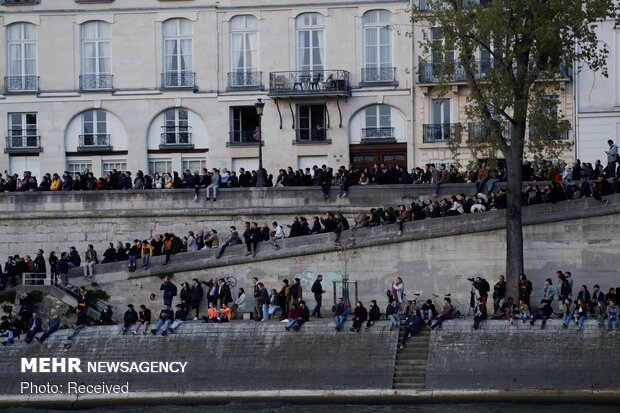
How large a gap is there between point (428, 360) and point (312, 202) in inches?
385

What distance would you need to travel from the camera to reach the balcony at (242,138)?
63969 millimetres

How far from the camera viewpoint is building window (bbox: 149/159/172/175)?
64.4m

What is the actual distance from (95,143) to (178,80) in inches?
149

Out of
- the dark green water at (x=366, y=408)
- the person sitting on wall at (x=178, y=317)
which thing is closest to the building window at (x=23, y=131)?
the person sitting on wall at (x=178, y=317)

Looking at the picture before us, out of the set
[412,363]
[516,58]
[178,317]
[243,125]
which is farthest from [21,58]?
[412,363]

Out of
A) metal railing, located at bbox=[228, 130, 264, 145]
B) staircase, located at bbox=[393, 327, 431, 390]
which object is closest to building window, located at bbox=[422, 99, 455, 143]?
metal railing, located at bbox=[228, 130, 264, 145]

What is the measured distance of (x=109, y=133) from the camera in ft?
211

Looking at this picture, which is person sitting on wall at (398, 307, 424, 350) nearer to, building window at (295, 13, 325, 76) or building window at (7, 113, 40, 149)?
building window at (295, 13, 325, 76)

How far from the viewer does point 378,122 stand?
209 feet

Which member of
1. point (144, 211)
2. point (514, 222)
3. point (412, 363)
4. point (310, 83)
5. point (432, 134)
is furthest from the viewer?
point (432, 134)

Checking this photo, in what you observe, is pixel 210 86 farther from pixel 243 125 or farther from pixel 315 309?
pixel 315 309

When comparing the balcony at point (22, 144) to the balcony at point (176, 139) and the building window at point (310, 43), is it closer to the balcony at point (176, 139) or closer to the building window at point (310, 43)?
the balcony at point (176, 139)

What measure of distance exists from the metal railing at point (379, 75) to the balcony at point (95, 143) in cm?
960

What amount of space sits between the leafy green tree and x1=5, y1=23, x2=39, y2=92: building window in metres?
19.3
